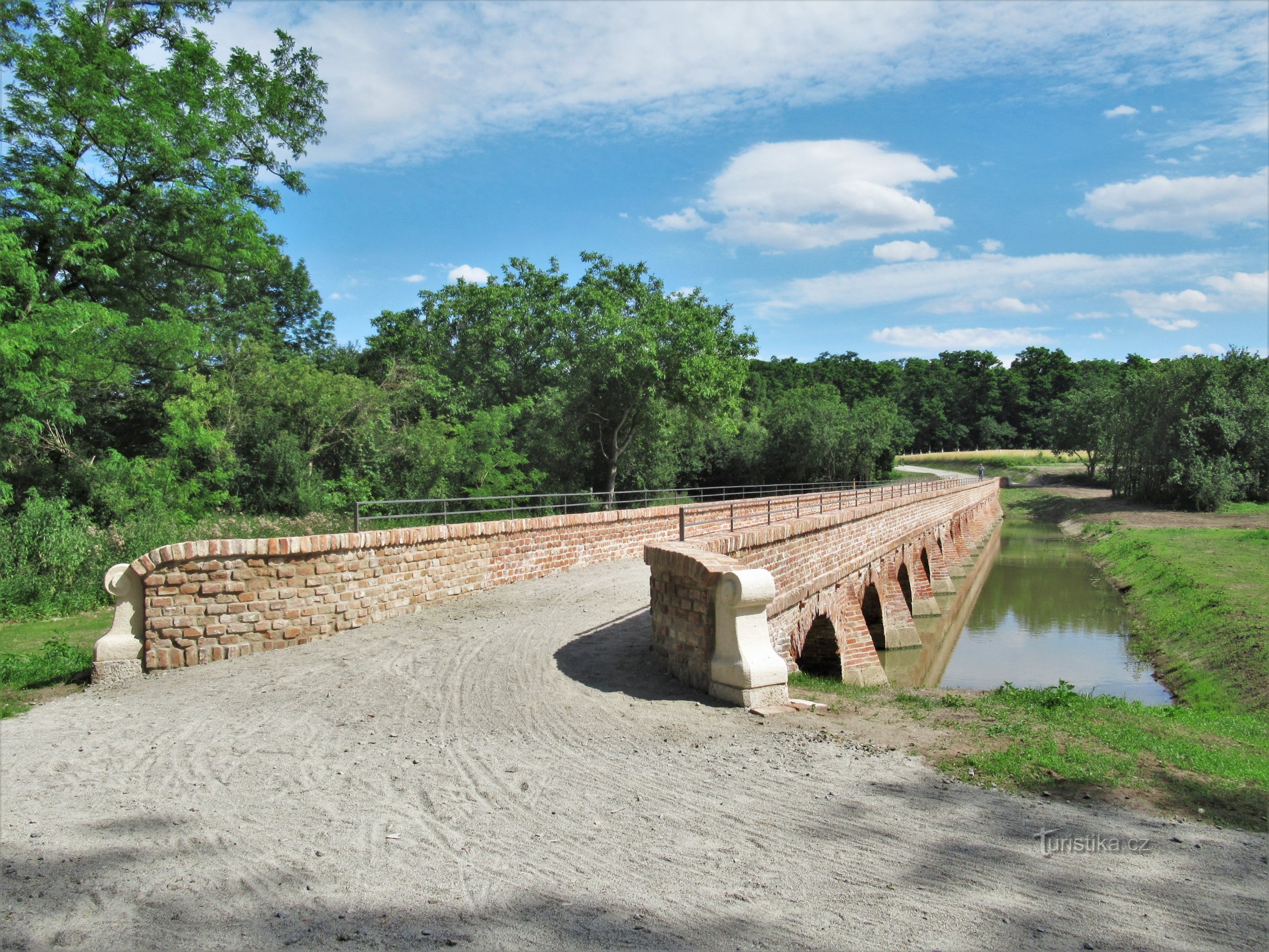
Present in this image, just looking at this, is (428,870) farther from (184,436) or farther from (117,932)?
(184,436)

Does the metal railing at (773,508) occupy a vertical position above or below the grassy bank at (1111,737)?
above

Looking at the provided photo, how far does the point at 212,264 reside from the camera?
62.2 feet

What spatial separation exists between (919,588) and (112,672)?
816 inches

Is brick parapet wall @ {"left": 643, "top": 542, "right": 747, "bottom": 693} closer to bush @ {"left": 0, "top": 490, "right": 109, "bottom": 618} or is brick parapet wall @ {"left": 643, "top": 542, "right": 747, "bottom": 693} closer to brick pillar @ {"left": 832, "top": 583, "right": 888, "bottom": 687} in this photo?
brick pillar @ {"left": 832, "top": 583, "right": 888, "bottom": 687}

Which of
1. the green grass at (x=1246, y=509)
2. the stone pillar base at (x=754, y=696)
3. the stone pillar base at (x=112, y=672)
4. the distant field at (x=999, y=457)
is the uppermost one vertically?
the distant field at (x=999, y=457)

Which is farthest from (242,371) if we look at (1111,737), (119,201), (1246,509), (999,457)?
(999,457)

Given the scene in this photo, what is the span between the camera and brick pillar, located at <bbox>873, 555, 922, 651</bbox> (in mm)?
17766

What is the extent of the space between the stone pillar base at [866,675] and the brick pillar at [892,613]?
463cm

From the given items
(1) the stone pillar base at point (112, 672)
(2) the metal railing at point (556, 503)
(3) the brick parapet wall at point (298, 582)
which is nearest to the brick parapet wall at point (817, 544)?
(3) the brick parapet wall at point (298, 582)

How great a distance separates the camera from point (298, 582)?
877 cm

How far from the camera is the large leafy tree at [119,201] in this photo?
15367 mm

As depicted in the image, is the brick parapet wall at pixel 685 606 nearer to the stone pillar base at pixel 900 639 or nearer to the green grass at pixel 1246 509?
the stone pillar base at pixel 900 639

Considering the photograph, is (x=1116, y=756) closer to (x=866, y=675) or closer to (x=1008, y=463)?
(x=866, y=675)

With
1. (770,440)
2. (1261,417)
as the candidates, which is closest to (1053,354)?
(1261,417)
